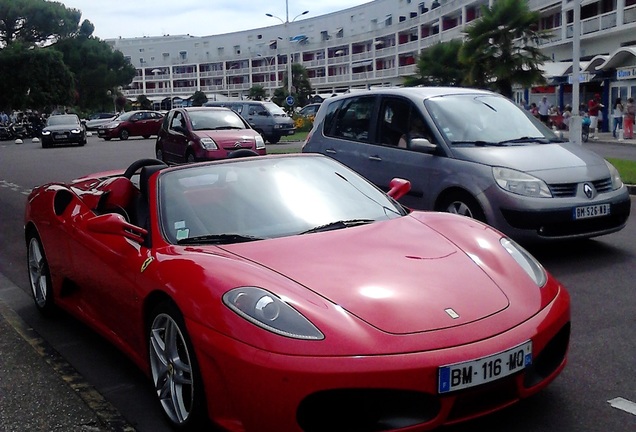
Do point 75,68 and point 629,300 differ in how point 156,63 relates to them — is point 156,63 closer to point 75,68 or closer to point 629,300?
point 75,68

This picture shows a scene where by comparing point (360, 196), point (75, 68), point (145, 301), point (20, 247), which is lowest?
point (20, 247)

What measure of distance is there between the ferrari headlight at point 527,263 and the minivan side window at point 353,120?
4.59m

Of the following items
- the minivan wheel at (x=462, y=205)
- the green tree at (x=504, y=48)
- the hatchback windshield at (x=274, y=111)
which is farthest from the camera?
the hatchback windshield at (x=274, y=111)

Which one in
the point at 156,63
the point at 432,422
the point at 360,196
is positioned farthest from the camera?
the point at 156,63

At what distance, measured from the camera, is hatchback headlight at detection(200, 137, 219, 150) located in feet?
51.7

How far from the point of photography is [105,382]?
413 centimetres

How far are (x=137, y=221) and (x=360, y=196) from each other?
1.39m

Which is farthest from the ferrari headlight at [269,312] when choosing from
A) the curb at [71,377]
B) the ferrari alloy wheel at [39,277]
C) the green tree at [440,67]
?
the green tree at [440,67]

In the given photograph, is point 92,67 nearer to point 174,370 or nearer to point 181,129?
point 181,129

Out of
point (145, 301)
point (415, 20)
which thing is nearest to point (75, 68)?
point (415, 20)

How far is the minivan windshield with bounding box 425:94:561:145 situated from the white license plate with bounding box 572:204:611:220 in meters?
1.03

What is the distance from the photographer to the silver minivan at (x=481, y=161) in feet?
21.5

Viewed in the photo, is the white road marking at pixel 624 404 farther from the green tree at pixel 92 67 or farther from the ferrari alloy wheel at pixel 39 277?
the green tree at pixel 92 67

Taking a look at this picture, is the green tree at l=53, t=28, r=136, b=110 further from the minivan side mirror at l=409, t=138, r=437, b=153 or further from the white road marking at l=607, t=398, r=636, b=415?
the white road marking at l=607, t=398, r=636, b=415
